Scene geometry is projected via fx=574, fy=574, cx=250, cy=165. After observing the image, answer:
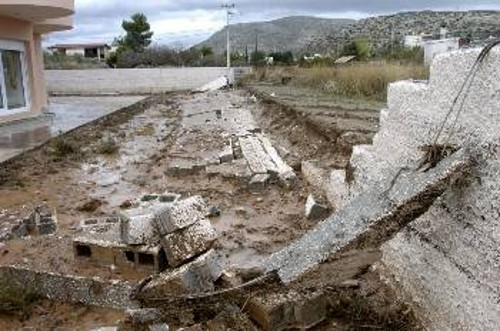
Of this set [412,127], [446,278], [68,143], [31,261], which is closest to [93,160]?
[68,143]

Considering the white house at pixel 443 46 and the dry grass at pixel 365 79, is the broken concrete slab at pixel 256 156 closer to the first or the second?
the white house at pixel 443 46

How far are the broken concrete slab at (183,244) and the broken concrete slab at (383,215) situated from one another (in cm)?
101

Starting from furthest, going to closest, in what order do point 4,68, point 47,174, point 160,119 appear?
point 160,119 → point 4,68 → point 47,174

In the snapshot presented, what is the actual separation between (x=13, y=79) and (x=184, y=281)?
13166 millimetres

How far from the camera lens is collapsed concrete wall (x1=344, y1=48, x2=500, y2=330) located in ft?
9.71

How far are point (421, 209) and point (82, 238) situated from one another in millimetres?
3027

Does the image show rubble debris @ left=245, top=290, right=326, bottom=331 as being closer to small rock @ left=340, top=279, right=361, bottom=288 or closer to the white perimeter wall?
small rock @ left=340, top=279, right=361, bottom=288

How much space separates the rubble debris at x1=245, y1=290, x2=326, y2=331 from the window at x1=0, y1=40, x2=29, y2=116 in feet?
39.7

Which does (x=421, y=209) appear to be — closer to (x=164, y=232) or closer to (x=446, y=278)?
(x=446, y=278)

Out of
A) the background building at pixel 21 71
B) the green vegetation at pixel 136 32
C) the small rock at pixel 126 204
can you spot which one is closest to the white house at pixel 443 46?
the small rock at pixel 126 204

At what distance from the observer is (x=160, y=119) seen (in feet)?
57.8

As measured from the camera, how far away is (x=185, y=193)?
752cm

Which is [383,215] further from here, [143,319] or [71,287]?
[71,287]

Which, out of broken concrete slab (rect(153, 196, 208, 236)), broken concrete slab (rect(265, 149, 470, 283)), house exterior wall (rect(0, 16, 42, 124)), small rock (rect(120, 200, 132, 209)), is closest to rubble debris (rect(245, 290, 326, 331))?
broken concrete slab (rect(265, 149, 470, 283))
